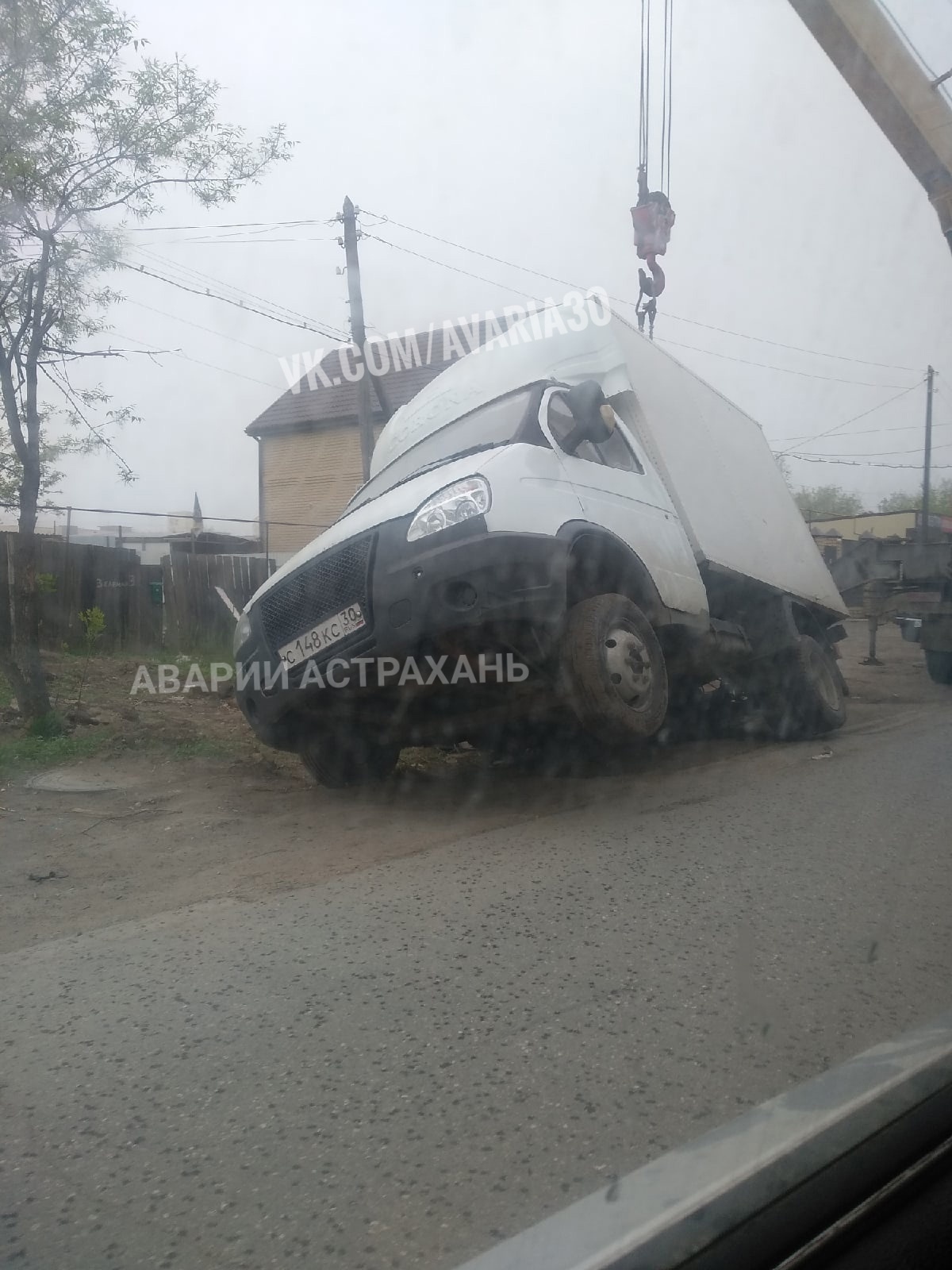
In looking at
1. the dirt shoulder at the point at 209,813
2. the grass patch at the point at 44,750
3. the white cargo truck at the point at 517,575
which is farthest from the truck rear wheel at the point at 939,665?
the grass patch at the point at 44,750

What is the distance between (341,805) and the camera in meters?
6.32

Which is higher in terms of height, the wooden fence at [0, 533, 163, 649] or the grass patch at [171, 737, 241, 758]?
the wooden fence at [0, 533, 163, 649]

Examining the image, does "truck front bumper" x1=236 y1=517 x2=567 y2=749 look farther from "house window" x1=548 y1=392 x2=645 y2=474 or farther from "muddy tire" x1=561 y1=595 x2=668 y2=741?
"house window" x1=548 y1=392 x2=645 y2=474

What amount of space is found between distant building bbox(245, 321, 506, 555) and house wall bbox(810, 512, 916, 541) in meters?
9.68

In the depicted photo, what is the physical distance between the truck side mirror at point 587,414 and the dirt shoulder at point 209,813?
2002 mm

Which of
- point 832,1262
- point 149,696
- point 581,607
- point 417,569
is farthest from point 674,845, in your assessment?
point 149,696

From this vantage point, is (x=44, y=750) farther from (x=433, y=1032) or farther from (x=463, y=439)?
(x=433, y=1032)

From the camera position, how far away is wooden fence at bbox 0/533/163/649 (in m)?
13.6

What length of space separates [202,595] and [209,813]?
9.44 m

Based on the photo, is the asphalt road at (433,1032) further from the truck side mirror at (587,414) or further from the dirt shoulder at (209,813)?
the truck side mirror at (587,414)

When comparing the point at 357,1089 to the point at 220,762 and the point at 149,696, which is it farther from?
the point at 149,696

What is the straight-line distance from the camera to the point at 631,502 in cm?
652

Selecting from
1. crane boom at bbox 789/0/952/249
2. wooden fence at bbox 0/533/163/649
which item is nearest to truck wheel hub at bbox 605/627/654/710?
crane boom at bbox 789/0/952/249

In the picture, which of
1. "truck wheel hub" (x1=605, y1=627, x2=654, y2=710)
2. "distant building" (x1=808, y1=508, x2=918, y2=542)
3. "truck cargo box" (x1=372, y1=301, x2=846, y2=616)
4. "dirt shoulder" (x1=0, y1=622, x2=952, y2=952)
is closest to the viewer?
"dirt shoulder" (x1=0, y1=622, x2=952, y2=952)
